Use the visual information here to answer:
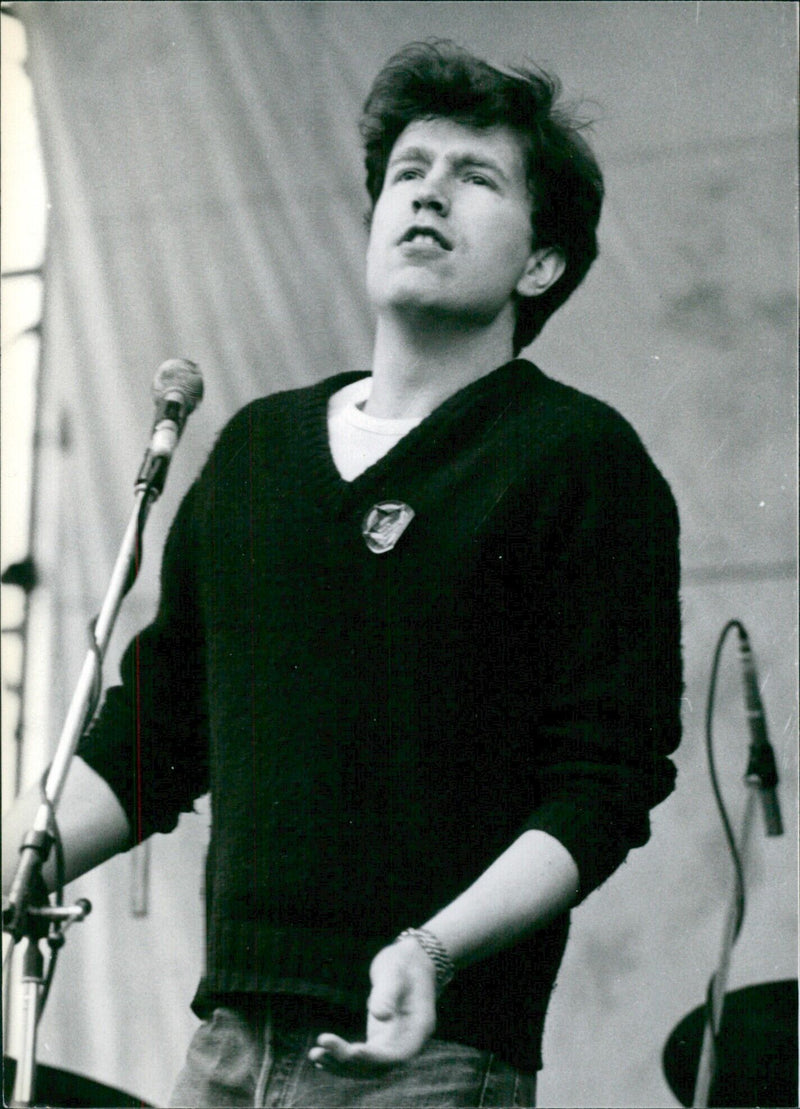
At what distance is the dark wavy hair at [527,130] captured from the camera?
1710mm

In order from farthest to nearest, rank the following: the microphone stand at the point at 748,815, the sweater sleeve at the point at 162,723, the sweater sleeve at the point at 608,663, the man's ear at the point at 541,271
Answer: the microphone stand at the point at 748,815 → the man's ear at the point at 541,271 → the sweater sleeve at the point at 162,723 → the sweater sleeve at the point at 608,663

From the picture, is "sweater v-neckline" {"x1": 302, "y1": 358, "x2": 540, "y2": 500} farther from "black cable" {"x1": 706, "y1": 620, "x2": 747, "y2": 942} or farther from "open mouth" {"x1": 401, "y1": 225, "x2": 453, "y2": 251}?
"black cable" {"x1": 706, "y1": 620, "x2": 747, "y2": 942}

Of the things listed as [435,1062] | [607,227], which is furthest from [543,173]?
[435,1062]

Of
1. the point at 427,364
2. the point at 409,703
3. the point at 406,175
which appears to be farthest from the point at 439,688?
the point at 406,175

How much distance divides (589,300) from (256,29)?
0.63 meters

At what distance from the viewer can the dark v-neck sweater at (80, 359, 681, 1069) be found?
53.3 inches

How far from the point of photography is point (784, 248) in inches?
79.4

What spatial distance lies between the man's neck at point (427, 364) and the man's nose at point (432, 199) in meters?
0.13

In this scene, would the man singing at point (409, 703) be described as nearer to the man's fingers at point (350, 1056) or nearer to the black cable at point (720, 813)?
the man's fingers at point (350, 1056)

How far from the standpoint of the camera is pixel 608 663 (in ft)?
4.58

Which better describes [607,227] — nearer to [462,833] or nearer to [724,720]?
[724,720]

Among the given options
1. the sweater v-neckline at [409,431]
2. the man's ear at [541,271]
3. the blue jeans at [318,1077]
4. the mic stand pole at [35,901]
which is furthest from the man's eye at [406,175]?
the blue jeans at [318,1077]

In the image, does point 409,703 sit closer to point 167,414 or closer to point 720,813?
point 167,414

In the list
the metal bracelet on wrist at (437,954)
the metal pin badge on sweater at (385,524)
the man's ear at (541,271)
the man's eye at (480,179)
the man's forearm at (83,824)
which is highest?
the man's eye at (480,179)
